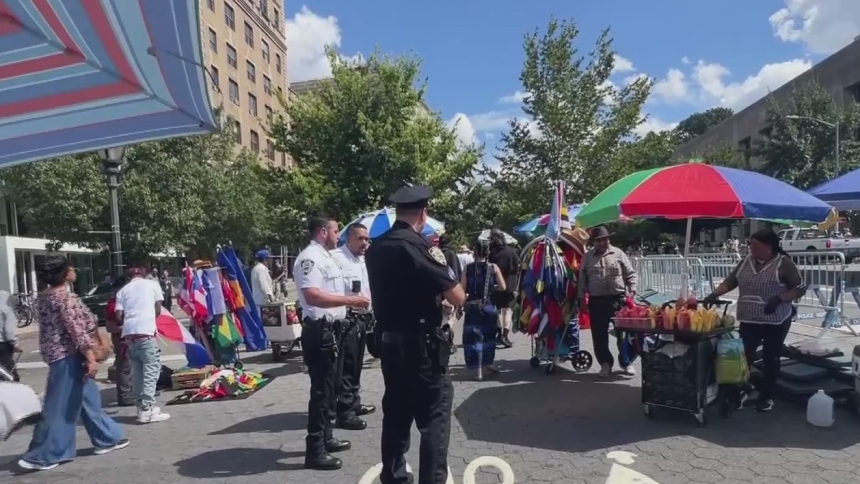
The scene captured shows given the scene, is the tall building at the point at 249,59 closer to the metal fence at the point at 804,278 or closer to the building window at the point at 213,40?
the building window at the point at 213,40

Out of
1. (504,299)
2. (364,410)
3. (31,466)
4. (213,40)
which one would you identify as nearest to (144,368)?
(31,466)

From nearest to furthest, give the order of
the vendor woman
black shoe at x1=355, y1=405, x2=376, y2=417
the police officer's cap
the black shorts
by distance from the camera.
Result: the police officer's cap
the vendor woman
black shoe at x1=355, y1=405, x2=376, y2=417
the black shorts

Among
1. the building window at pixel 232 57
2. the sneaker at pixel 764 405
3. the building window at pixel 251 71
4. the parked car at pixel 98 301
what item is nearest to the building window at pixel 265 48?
the building window at pixel 251 71

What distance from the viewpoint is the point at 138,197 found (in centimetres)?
2044

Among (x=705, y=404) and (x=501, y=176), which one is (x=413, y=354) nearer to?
(x=705, y=404)

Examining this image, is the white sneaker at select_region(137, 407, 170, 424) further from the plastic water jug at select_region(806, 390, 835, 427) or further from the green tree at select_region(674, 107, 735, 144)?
the green tree at select_region(674, 107, 735, 144)

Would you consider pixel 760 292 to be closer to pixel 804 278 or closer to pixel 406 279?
pixel 406 279

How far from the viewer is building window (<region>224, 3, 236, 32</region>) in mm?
43597

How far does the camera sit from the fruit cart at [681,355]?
5270 millimetres

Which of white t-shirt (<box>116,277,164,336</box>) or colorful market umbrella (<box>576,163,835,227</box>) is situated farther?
white t-shirt (<box>116,277,164,336</box>)

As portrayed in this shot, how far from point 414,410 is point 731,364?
3093mm

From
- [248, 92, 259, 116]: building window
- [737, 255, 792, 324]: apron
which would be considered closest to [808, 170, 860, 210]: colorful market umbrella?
[737, 255, 792, 324]: apron

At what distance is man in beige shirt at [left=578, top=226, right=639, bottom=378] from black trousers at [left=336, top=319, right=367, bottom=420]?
289cm

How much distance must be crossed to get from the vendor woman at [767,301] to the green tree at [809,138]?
87.5 ft
